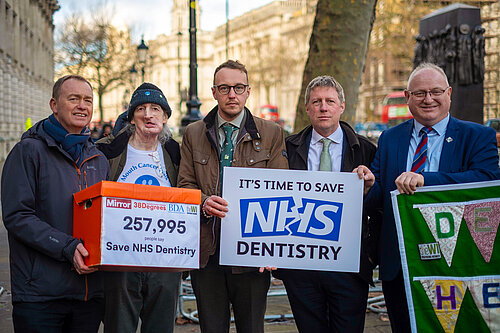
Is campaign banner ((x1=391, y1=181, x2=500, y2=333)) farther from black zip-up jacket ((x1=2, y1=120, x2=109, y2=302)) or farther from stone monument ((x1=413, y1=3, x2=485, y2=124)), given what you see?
stone monument ((x1=413, y1=3, x2=485, y2=124))

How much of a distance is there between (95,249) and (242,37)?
113922 millimetres

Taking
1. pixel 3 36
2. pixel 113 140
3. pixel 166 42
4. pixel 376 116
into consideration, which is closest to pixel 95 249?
pixel 113 140

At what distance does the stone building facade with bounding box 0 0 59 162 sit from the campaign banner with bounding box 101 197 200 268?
71.6 ft

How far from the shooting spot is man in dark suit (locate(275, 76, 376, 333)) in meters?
3.88

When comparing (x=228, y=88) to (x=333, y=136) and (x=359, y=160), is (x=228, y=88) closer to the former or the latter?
(x=333, y=136)

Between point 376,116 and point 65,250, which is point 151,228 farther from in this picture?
point 376,116

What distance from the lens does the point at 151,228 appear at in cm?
335

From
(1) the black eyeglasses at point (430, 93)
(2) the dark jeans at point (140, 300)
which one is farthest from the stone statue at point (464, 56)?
(2) the dark jeans at point (140, 300)

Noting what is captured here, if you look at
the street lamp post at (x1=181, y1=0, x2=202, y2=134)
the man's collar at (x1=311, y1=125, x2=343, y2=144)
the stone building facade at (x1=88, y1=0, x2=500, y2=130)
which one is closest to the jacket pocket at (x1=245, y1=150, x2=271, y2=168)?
the man's collar at (x1=311, y1=125, x2=343, y2=144)

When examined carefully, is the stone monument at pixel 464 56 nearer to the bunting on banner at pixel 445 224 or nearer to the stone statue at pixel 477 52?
the stone statue at pixel 477 52

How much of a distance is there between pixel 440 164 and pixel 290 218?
1055 millimetres

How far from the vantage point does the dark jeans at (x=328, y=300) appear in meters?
3.87

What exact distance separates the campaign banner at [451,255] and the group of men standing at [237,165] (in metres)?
0.12

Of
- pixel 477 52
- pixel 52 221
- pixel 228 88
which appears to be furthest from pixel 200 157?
pixel 477 52
